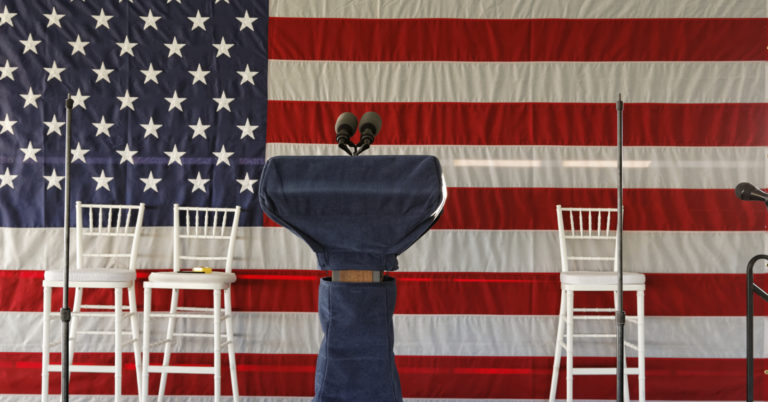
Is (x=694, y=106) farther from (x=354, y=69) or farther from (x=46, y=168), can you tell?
(x=46, y=168)

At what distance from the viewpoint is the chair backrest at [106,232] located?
3.45 m

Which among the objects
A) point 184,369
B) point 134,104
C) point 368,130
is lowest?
point 184,369

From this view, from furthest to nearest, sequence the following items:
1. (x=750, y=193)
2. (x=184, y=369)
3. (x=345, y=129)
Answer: (x=184, y=369)
(x=750, y=193)
(x=345, y=129)

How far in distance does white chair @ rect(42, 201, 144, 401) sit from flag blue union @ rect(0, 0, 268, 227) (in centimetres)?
13

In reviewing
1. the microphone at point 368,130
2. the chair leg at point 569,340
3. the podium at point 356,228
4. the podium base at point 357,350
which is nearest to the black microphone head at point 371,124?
the microphone at point 368,130

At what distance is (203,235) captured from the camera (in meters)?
3.48

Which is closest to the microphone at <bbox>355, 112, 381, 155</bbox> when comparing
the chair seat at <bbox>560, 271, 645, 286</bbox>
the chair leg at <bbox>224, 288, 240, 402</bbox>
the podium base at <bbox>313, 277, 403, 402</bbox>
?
the podium base at <bbox>313, 277, 403, 402</bbox>

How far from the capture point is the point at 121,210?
354cm

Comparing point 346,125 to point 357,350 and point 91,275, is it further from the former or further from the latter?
point 91,275

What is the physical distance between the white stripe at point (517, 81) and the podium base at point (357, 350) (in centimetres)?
224

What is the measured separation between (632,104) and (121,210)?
9.69 feet

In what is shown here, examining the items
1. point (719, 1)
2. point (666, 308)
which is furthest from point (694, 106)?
point (666, 308)

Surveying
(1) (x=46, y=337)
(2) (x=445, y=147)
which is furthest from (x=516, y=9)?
(1) (x=46, y=337)

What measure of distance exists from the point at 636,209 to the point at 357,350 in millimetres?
2524
